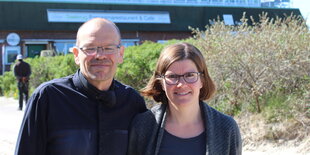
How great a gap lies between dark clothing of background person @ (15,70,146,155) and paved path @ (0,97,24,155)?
491cm

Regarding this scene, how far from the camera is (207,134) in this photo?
3.18 meters

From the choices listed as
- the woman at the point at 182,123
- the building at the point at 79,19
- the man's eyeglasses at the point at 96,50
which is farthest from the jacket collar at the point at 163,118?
the building at the point at 79,19

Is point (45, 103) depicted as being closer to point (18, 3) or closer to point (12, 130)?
point (12, 130)

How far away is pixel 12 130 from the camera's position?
9.96 meters

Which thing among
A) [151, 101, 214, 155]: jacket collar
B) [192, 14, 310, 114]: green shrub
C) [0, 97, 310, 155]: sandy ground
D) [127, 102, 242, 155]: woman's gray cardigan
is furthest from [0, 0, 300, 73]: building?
[127, 102, 242, 155]: woman's gray cardigan

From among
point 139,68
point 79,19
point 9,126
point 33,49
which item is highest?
point 79,19

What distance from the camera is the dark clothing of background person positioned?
9.50ft

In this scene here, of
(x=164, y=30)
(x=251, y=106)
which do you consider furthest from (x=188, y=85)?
(x=164, y=30)

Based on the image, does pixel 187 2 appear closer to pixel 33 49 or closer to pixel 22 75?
pixel 33 49

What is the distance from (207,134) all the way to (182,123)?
214 mm

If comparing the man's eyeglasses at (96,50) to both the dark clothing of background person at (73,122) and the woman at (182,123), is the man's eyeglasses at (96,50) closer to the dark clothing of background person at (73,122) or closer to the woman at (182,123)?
the dark clothing of background person at (73,122)

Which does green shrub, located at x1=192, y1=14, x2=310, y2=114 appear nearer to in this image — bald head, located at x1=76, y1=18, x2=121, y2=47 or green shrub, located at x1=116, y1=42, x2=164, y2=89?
green shrub, located at x1=116, y1=42, x2=164, y2=89

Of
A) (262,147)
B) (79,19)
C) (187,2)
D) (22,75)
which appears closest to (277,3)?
(187,2)

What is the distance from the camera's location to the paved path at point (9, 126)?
26.3 feet
